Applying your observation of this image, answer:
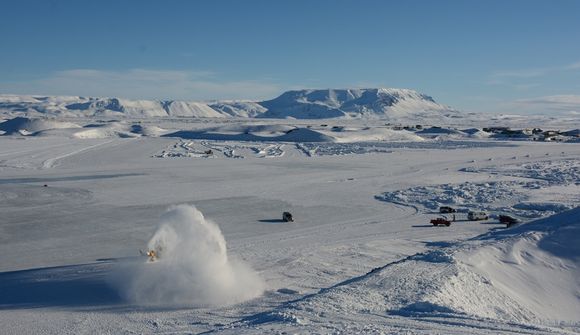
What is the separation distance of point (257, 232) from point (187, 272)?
269 inches

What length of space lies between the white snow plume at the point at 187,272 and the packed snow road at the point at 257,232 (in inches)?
13.1

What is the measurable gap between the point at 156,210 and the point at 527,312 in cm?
1628

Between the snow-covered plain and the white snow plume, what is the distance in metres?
0.04

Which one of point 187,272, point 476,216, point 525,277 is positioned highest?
point 525,277

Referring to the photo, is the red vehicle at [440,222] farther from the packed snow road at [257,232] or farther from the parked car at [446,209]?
the parked car at [446,209]

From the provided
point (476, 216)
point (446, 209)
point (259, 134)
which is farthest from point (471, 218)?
point (259, 134)

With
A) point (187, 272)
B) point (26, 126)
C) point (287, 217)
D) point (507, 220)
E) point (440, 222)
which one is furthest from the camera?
point (26, 126)

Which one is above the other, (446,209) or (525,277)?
(525,277)

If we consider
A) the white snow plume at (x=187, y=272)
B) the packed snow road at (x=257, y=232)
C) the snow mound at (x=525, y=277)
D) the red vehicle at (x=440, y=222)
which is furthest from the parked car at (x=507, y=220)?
the white snow plume at (x=187, y=272)

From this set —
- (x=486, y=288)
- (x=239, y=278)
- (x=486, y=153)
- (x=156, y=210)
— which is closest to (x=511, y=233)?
(x=486, y=288)

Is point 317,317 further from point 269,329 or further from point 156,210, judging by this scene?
point 156,210

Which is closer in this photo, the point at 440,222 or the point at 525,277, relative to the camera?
the point at 525,277

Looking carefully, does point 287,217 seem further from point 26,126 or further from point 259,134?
point 26,126

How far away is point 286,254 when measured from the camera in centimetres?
1781
